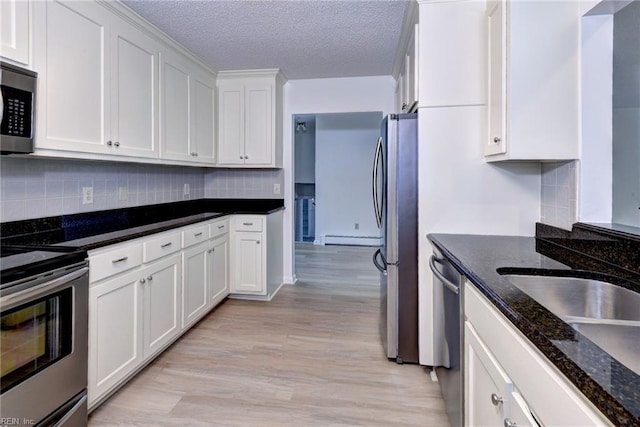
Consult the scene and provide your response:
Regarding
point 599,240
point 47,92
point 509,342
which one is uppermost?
point 47,92

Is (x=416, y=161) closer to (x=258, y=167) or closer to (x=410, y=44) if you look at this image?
(x=410, y=44)

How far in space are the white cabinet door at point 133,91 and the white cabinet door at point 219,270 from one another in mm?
978

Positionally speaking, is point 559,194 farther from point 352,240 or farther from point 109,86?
point 352,240

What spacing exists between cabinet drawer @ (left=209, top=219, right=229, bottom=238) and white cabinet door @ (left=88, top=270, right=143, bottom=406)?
993 mm

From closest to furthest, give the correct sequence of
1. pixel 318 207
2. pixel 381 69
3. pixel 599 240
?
pixel 599 240 < pixel 381 69 < pixel 318 207

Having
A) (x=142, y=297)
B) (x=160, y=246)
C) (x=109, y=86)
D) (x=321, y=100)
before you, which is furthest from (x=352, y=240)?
(x=109, y=86)

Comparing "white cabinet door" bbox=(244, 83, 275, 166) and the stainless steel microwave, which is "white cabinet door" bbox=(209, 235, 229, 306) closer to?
"white cabinet door" bbox=(244, 83, 275, 166)

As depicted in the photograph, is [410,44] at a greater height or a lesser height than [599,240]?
greater

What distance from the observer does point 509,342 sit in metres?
0.94

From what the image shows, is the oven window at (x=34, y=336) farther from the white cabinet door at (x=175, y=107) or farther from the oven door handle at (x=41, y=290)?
the white cabinet door at (x=175, y=107)

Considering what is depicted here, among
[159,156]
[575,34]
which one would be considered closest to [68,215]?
[159,156]

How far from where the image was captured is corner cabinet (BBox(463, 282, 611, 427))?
0.67 m

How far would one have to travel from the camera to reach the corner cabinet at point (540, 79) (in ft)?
5.44

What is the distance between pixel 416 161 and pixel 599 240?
1.00 m
